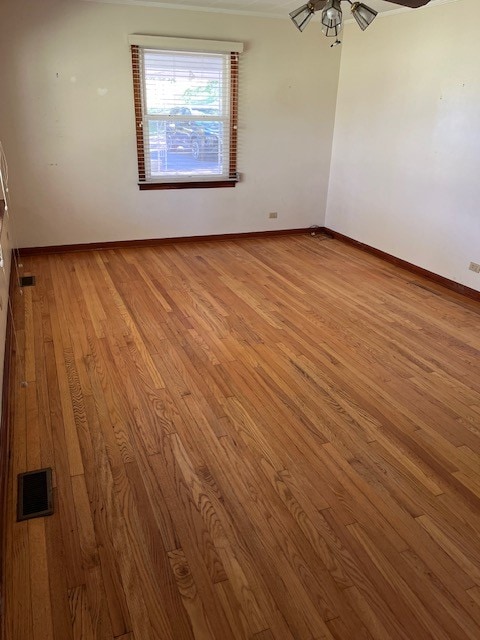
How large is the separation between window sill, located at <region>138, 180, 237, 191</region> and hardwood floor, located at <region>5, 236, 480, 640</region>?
1.67m

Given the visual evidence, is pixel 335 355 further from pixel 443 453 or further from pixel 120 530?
pixel 120 530

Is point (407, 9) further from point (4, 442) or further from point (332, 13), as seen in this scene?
point (4, 442)

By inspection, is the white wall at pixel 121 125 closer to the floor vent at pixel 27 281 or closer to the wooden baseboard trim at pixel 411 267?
the wooden baseboard trim at pixel 411 267

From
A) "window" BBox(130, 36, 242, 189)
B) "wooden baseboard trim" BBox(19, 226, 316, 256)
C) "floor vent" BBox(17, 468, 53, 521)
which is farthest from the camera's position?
"wooden baseboard trim" BBox(19, 226, 316, 256)

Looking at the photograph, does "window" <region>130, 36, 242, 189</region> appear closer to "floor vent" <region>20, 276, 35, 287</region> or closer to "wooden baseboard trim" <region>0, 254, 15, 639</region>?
"floor vent" <region>20, 276, 35, 287</region>

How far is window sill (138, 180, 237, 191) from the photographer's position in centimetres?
518

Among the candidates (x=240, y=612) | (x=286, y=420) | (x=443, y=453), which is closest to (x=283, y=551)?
(x=240, y=612)

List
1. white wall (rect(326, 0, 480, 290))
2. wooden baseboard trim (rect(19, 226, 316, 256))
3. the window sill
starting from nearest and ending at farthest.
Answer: white wall (rect(326, 0, 480, 290)) < wooden baseboard trim (rect(19, 226, 316, 256)) < the window sill

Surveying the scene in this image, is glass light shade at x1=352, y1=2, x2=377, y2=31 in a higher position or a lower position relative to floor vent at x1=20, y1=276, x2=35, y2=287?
higher

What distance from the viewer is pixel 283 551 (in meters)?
1.74

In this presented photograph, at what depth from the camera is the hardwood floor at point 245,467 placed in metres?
1.54

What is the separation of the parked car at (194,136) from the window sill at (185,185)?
29 cm

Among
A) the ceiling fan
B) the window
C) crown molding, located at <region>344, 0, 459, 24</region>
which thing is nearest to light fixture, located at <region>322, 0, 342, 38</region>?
the ceiling fan

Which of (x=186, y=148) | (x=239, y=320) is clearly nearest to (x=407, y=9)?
(x=186, y=148)
